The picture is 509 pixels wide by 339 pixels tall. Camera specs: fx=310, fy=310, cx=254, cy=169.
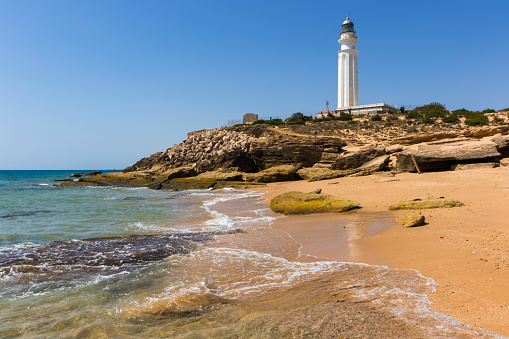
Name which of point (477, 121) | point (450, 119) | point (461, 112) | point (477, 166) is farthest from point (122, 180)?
point (461, 112)

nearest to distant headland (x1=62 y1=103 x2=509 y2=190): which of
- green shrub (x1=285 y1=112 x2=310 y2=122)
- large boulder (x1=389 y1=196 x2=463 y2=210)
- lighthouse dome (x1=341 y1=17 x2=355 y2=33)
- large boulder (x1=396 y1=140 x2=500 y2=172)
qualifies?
large boulder (x1=396 y1=140 x2=500 y2=172)

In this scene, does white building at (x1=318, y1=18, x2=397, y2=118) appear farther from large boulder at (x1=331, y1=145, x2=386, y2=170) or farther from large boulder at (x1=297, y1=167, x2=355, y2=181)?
large boulder at (x1=297, y1=167, x2=355, y2=181)

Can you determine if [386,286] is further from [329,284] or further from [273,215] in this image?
[273,215]

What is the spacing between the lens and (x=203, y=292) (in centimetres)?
393

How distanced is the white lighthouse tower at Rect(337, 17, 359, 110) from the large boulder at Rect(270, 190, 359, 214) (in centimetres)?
4824

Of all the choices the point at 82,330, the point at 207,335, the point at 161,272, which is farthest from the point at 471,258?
the point at 82,330

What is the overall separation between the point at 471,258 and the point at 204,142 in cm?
3421

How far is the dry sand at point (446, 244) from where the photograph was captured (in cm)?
319

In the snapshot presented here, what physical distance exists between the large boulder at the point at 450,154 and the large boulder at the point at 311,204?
9742 mm

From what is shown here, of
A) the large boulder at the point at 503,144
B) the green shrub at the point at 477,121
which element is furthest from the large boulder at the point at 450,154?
the green shrub at the point at 477,121

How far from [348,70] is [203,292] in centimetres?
5683

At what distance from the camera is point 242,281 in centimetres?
431

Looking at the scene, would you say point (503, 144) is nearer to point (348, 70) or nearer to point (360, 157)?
point (360, 157)

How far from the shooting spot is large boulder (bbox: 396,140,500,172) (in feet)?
52.9
